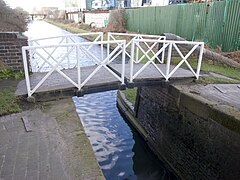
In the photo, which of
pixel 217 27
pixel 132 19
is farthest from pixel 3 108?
pixel 132 19

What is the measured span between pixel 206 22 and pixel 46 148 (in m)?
11.0

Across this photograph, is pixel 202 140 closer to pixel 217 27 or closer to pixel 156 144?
pixel 156 144

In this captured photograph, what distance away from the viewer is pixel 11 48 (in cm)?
588

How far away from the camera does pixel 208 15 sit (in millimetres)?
11609

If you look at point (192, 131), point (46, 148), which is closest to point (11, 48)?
point (46, 148)

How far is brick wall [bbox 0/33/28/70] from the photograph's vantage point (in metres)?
5.81

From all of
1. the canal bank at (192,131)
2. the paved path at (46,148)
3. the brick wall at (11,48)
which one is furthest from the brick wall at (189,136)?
the brick wall at (11,48)

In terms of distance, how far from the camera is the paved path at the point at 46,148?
9.24 feet

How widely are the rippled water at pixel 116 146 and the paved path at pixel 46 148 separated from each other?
269 cm

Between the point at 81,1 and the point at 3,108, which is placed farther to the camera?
the point at 81,1

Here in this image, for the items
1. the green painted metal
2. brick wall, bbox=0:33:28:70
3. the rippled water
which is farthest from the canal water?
the green painted metal

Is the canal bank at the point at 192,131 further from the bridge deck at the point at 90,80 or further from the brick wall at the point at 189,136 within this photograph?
the bridge deck at the point at 90,80

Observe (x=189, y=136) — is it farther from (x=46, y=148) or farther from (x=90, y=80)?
(x=46, y=148)

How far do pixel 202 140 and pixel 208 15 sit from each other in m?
8.81
